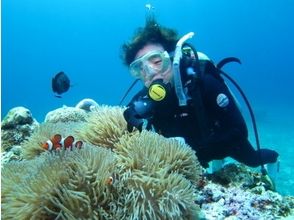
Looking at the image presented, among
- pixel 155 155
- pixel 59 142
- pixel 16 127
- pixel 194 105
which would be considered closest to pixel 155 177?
pixel 155 155

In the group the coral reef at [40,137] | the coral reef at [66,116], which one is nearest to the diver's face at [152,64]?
the coral reef at [66,116]

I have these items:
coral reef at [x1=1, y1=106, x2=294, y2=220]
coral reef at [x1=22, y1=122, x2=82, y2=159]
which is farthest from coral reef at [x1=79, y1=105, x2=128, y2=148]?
coral reef at [x1=22, y1=122, x2=82, y2=159]

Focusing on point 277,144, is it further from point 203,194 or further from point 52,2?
point 52,2

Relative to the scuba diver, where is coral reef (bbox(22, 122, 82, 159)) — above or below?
below

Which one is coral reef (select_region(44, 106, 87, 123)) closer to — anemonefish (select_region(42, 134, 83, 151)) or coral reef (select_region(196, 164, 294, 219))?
anemonefish (select_region(42, 134, 83, 151))

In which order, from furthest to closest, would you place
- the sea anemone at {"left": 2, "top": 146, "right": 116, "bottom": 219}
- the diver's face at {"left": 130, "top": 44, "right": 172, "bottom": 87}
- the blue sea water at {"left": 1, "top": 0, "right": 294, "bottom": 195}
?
the blue sea water at {"left": 1, "top": 0, "right": 294, "bottom": 195}, the diver's face at {"left": 130, "top": 44, "right": 172, "bottom": 87}, the sea anemone at {"left": 2, "top": 146, "right": 116, "bottom": 219}

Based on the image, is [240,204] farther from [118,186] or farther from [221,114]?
[221,114]

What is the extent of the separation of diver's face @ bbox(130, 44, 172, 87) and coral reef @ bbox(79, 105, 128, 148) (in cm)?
121

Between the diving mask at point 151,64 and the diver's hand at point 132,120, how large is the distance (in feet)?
4.30

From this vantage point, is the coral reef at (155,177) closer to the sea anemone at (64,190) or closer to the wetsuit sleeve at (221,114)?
the sea anemone at (64,190)

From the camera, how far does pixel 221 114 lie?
4.30 m

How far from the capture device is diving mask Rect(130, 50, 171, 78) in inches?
175

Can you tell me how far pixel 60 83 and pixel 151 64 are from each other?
271 cm

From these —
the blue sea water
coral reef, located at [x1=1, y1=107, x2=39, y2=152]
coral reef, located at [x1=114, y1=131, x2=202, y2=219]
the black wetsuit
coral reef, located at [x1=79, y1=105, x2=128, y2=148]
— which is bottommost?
coral reef, located at [x1=114, y1=131, x2=202, y2=219]
